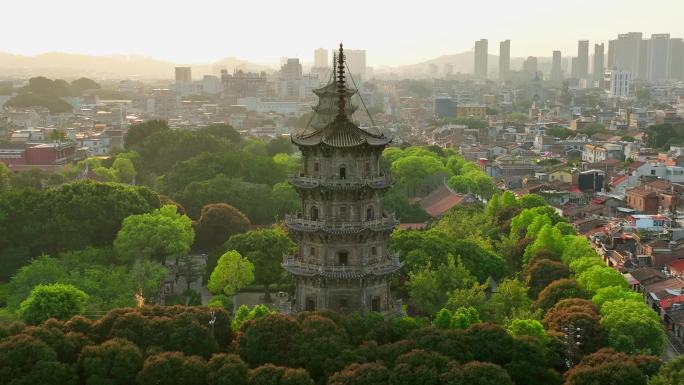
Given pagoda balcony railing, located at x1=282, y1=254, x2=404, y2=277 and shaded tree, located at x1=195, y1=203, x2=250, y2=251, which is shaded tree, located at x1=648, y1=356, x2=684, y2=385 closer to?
pagoda balcony railing, located at x1=282, y1=254, x2=404, y2=277

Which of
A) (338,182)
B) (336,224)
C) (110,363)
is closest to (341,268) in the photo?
(336,224)

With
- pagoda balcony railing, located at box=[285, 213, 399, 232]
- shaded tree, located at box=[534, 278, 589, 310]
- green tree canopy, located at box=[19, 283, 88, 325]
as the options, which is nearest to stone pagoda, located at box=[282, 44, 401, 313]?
pagoda balcony railing, located at box=[285, 213, 399, 232]

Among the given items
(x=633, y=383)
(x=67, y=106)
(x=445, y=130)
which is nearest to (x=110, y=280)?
(x=633, y=383)

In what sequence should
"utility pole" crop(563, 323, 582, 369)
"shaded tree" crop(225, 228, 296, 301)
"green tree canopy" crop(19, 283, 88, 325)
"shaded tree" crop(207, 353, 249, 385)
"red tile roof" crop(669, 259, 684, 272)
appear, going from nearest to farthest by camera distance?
1. "shaded tree" crop(207, 353, 249, 385)
2. "utility pole" crop(563, 323, 582, 369)
3. "green tree canopy" crop(19, 283, 88, 325)
4. "shaded tree" crop(225, 228, 296, 301)
5. "red tile roof" crop(669, 259, 684, 272)

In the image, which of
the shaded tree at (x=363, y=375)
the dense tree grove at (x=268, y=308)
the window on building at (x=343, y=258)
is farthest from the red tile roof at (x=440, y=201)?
the shaded tree at (x=363, y=375)

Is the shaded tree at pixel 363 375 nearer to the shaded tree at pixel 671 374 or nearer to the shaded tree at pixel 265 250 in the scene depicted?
the shaded tree at pixel 671 374

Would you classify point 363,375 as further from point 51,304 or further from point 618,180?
point 618,180

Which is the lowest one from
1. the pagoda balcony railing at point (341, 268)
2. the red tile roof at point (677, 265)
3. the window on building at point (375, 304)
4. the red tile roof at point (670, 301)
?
the red tile roof at point (670, 301)
